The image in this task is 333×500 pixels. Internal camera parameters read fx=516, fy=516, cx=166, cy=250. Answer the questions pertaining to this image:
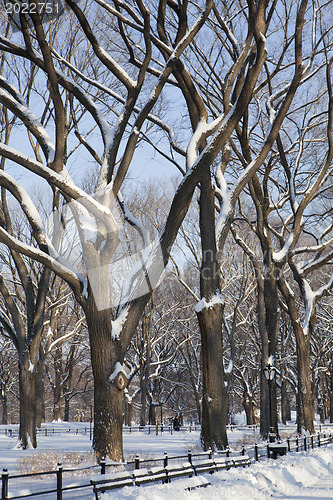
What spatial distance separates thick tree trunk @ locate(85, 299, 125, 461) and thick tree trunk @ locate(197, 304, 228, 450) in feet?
8.89

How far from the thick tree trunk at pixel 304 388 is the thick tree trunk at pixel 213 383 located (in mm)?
9022

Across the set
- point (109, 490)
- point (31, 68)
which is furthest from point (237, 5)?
point (109, 490)

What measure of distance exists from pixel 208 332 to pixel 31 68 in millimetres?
11343

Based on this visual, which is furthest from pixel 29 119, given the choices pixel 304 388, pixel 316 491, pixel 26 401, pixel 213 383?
pixel 304 388

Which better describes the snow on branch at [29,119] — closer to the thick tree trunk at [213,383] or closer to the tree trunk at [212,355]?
the tree trunk at [212,355]

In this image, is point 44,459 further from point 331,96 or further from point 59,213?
point 331,96

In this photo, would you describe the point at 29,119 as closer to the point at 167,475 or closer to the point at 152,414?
the point at 167,475

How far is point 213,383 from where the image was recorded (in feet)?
41.7

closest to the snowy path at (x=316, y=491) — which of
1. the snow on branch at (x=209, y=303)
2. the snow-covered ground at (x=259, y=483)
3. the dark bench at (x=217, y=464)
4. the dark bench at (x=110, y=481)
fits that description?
the snow-covered ground at (x=259, y=483)

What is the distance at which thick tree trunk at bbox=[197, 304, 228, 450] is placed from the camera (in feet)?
41.2

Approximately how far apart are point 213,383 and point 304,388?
9.53 metres

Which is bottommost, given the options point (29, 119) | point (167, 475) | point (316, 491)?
point (316, 491)

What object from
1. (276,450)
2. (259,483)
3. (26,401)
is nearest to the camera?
(259,483)

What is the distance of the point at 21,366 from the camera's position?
19.9 m
